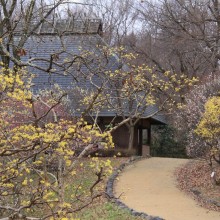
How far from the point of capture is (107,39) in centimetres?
2505

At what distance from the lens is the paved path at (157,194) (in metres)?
11.4

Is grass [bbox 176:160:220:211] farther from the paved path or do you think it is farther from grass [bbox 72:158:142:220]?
Answer: grass [bbox 72:158:142:220]

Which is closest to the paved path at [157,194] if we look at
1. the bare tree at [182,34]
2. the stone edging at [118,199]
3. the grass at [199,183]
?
the stone edging at [118,199]

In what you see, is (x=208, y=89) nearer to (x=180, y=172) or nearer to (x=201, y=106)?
(x=201, y=106)

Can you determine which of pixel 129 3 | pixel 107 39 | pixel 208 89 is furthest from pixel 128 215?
pixel 129 3

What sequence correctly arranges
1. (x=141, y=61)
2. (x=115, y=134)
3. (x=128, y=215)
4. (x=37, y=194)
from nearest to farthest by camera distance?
(x=37, y=194) < (x=128, y=215) < (x=115, y=134) < (x=141, y=61)

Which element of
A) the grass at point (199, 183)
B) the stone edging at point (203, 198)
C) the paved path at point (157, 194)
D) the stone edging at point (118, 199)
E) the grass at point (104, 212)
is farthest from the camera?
the grass at point (199, 183)

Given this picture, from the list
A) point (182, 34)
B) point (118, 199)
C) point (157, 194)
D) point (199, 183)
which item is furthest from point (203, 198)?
point (182, 34)

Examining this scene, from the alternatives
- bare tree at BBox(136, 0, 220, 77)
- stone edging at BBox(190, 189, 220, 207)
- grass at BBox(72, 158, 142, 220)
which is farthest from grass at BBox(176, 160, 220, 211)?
bare tree at BBox(136, 0, 220, 77)

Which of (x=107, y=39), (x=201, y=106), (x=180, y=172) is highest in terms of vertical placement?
(x=107, y=39)

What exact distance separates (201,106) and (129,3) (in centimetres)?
1273

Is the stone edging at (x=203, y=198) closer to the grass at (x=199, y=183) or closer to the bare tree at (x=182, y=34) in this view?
the grass at (x=199, y=183)

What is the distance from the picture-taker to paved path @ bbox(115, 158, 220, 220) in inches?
449

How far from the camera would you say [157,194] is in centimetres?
1389
